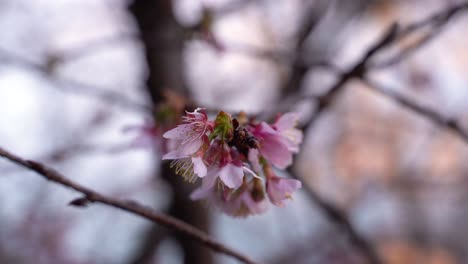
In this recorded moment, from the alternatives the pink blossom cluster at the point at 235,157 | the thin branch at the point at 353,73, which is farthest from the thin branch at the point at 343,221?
the pink blossom cluster at the point at 235,157

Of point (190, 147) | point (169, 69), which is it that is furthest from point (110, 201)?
point (169, 69)

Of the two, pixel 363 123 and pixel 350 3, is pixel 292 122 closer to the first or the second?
pixel 350 3

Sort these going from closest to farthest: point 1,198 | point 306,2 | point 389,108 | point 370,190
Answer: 1. point 306,2
2. point 1,198
3. point 370,190
4. point 389,108

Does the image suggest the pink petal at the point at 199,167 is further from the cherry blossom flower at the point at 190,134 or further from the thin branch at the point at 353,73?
the thin branch at the point at 353,73

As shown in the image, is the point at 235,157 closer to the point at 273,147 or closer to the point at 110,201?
the point at 273,147

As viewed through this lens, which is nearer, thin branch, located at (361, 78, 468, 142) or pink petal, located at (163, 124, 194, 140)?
pink petal, located at (163, 124, 194, 140)

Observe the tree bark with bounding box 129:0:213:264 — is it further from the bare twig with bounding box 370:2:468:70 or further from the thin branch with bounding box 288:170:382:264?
the bare twig with bounding box 370:2:468:70

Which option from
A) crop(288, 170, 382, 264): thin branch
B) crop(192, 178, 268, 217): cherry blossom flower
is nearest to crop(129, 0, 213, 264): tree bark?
crop(288, 170, 382, 264): thin branch

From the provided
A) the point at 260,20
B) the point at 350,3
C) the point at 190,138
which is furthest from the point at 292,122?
the point at 260,20
